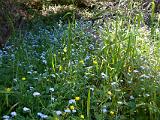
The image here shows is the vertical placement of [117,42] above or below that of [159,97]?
above

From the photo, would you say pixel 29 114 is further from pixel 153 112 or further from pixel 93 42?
pixel 93 42

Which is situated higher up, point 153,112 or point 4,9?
point 4,9

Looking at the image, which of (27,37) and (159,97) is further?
(27,37)

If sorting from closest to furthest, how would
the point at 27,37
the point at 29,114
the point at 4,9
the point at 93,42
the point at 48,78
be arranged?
the point at 29,114 < the point at 48,78 < the point at 93,42 < the point at 27,37 < the point at 4,9

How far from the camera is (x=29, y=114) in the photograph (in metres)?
2.67

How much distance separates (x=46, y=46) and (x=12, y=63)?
1150 mm

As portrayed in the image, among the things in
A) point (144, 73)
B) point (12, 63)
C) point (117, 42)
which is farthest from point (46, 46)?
point (144, 73)

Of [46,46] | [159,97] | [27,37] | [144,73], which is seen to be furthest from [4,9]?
[159,97]

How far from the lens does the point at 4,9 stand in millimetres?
6234

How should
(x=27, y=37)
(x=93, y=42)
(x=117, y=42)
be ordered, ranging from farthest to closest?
(x=27, y=37) → (x=93, y=42) → (x=117, y=42)

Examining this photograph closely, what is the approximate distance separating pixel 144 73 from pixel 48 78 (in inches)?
34.0

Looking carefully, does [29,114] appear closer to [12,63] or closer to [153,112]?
[153,112]

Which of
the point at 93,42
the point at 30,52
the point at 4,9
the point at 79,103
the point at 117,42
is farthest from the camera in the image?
the point at 4,9

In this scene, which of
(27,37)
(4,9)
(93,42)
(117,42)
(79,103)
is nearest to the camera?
(79,103)
